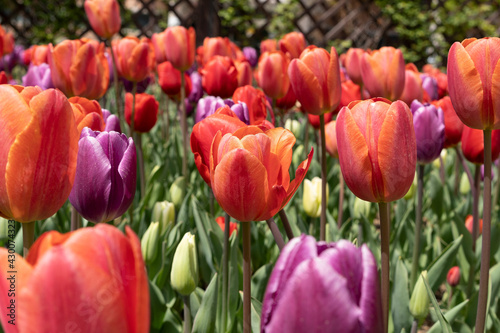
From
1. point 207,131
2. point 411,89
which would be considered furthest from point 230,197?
point 411,89

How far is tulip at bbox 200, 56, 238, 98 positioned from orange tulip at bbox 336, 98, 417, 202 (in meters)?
1.17

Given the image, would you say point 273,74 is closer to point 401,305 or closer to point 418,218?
point 418,218

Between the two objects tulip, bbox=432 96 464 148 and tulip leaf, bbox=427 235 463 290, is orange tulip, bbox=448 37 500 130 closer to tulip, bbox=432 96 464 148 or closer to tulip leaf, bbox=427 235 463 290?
tulip leaf, bbox=427 235 463 290

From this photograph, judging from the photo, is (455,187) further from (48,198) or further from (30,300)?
(30,300)

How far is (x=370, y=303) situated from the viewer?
35cm

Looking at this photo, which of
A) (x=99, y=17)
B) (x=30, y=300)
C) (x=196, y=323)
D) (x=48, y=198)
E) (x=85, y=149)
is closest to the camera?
(x=30, y=300)

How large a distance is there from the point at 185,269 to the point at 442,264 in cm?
61

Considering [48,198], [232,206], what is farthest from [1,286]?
[232,206]

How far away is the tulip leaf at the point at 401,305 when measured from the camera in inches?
41.4

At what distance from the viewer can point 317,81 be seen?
1.09 metres

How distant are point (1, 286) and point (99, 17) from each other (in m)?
1.84

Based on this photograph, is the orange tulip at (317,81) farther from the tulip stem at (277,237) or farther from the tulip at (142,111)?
the tulip at (142,111)

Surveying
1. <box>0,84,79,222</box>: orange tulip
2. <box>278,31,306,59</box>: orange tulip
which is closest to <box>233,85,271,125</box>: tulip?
<box>0,84,79,222</box>: orange tulip

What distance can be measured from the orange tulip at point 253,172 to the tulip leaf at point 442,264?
0.63m
